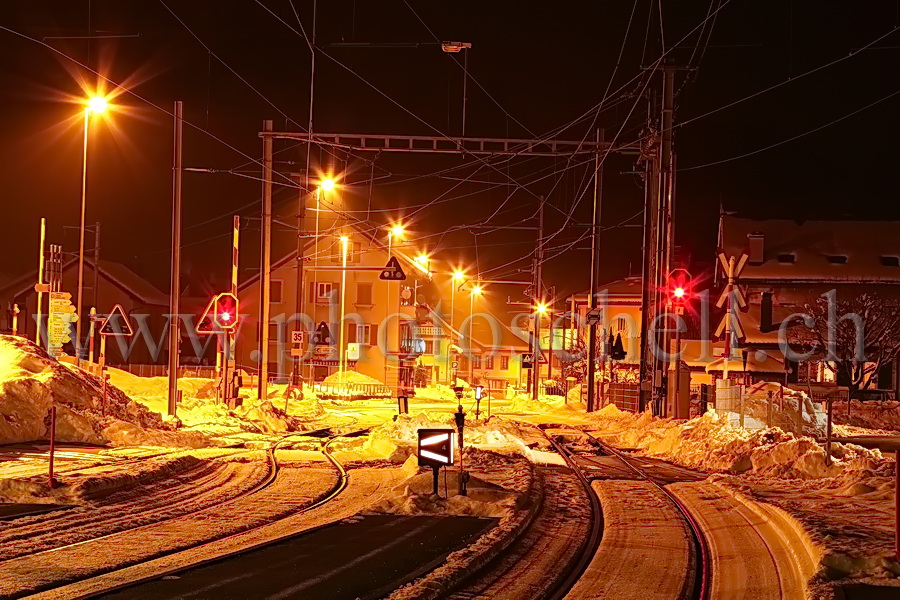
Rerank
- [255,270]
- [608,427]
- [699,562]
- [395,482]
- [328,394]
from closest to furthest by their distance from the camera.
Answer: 1. [699,562]
2. [395,482]
3. [608,427]
4. [328,394]
5. [255,270]

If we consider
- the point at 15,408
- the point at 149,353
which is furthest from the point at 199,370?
the point at 15,408

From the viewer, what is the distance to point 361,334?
79.2 meters

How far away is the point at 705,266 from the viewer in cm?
8450

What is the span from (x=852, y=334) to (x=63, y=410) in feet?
146

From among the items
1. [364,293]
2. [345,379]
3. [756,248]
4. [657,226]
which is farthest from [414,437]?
[364,293]

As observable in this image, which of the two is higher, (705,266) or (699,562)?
(705,266)

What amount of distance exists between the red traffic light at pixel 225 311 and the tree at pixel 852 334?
36.1 metres

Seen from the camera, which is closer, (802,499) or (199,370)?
(802,499)

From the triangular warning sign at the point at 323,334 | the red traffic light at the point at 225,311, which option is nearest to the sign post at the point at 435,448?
the red traffic light at the point at 225,311

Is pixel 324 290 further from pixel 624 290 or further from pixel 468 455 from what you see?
pixel 468 455

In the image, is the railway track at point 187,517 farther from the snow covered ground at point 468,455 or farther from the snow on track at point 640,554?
the snow on track at point 640,554

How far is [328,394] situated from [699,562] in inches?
1801

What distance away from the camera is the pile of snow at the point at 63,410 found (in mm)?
21328

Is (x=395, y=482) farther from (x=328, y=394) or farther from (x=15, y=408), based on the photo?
(x=328, y=394)
